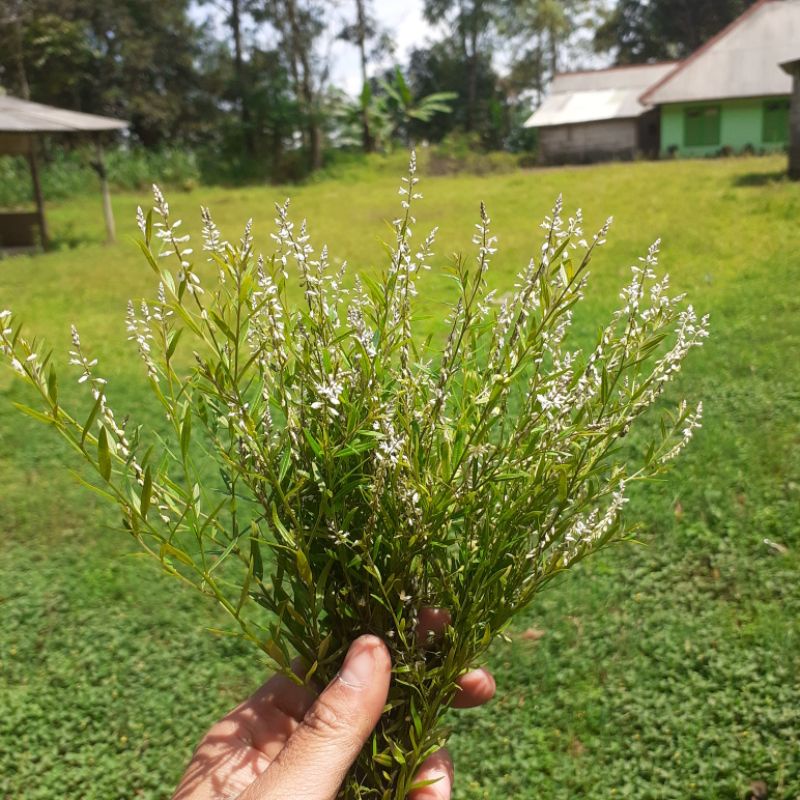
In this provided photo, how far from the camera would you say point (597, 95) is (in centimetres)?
3123

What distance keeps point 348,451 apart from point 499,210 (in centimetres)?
1495

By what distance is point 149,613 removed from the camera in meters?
4.61

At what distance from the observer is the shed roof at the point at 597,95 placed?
95.6 ft

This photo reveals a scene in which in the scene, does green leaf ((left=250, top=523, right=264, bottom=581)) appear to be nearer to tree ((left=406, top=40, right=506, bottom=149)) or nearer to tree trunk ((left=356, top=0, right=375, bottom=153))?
tree trunk ((left=356, top=0, right=375, bottom=153))

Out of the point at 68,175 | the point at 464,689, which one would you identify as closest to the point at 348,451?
the point at 464,689

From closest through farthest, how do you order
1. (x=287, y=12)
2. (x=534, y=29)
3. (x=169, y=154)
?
(x=169, y=154) < (x=287, y=12) < (x=534, y=29)

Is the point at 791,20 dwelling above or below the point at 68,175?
above

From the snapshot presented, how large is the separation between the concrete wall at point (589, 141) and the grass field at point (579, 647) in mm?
24119

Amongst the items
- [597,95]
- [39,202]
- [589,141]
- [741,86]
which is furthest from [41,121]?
[597,95]

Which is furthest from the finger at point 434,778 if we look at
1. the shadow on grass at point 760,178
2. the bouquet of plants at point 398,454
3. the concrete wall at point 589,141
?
the concrete wall at point 589,141

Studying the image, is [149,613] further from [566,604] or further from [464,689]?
[464,689]

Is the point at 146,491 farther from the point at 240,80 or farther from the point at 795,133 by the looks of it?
the point at 240,80

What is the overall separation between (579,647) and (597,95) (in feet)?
103

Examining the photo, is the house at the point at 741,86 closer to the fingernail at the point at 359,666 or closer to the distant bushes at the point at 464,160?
the distant bushes at the point at 464,160
